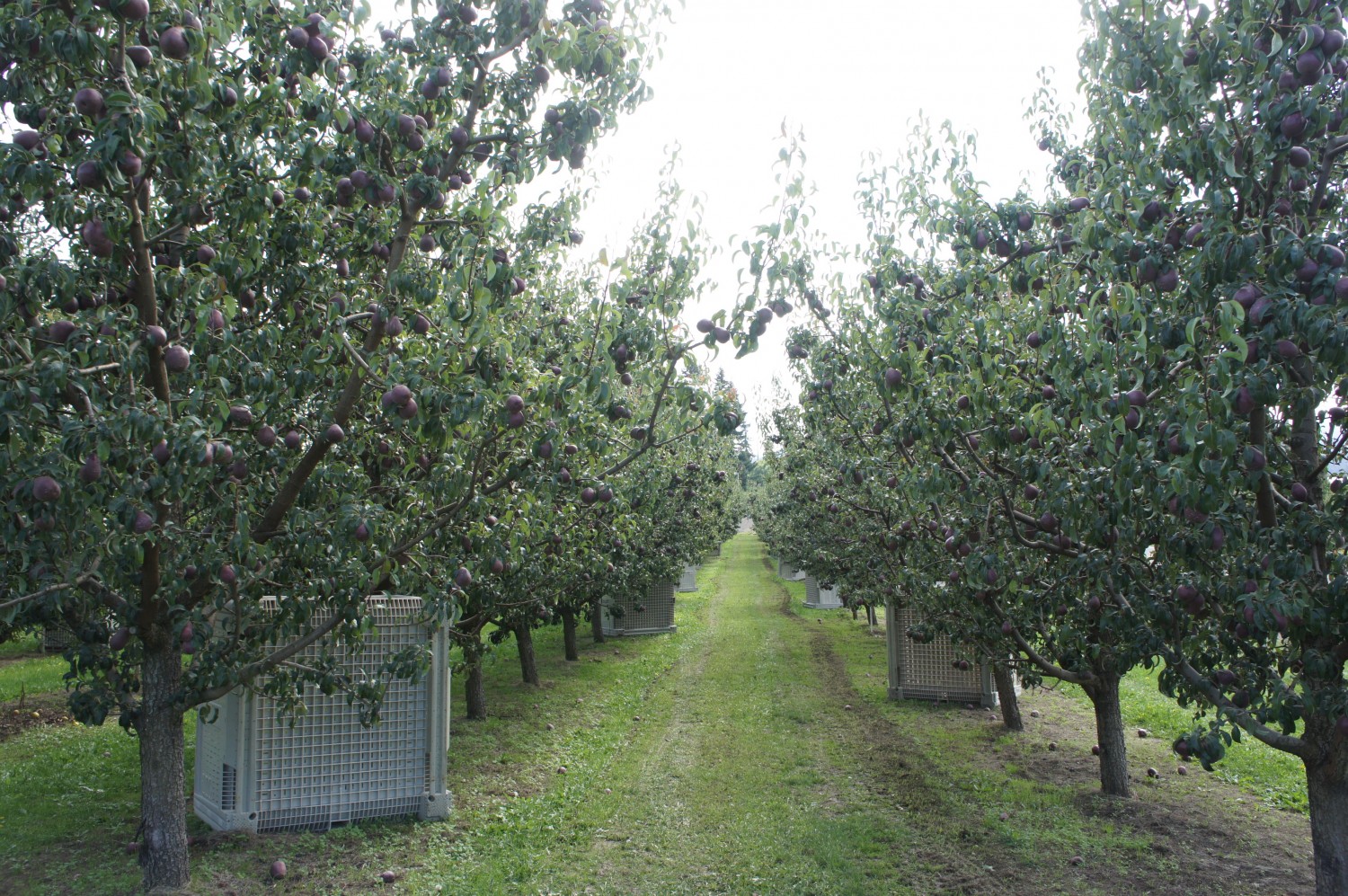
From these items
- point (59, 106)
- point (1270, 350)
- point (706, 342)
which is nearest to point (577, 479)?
point (706, 342)

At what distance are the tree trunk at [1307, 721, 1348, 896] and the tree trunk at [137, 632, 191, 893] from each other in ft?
21.6

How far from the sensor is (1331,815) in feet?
15.1

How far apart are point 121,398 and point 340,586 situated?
1565mm

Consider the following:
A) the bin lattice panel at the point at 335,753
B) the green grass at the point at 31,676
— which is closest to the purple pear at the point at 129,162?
the bin lattice panel at the point at 335,753

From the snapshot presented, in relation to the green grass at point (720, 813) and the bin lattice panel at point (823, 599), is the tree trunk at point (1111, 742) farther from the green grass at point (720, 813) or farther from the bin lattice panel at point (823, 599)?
the bin lattice panel at point (823, 599)

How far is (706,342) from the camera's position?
4.89 meters

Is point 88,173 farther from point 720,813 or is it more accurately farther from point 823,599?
point 823,599

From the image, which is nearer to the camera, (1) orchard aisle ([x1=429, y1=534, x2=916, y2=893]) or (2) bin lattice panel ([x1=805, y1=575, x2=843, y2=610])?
(1) orchard aisle ([x1=429, y1=534, x2=916, y2=893])

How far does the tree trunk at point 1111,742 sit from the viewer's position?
25.6ft

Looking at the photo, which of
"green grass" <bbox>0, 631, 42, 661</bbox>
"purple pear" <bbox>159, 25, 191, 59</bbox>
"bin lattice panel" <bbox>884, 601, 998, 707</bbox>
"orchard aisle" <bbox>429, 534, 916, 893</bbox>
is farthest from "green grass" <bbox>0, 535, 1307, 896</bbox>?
"green grass" <bbox>0, 631, 42, 661</bbox>

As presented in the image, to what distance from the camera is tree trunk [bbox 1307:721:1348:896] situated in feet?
14.8

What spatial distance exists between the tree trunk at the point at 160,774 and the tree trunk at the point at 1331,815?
21.6 ft

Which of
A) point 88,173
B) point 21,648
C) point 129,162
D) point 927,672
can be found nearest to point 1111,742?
point 927,672

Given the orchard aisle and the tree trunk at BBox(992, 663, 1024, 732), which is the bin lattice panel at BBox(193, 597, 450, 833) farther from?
the tree trunk at BBox(992, 663, 1024, 732)
